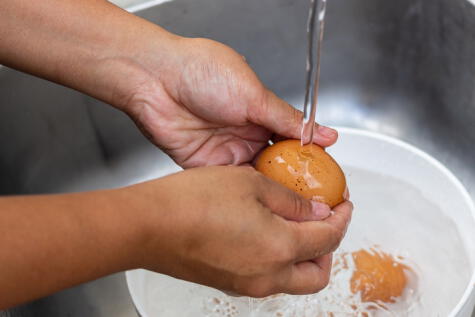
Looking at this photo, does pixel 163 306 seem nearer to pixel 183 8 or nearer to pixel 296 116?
pixel 296 116

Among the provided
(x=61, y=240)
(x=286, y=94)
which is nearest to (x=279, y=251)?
(x=61, y=240)

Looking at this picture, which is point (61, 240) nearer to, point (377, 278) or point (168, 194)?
point (168, 194)

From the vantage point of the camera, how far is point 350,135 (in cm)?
105

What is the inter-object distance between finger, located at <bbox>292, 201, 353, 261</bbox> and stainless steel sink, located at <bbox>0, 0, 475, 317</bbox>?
45 cm

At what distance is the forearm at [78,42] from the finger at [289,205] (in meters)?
0.28

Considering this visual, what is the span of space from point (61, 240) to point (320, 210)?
31 cm

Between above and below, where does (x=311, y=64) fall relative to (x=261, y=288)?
above

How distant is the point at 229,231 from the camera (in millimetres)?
558

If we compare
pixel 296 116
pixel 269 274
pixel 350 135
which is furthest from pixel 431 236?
pixel 269 274

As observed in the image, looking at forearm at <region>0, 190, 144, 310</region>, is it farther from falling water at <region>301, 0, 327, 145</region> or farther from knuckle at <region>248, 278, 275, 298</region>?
falling water at <region>301, 0, 327, 145</region>

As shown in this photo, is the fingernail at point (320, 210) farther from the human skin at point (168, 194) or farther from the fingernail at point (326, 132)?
the fingernail at point (326, 132)

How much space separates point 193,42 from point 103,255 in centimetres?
39

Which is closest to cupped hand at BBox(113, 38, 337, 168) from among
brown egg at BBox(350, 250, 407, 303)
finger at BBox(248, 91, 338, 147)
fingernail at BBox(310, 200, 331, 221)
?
finger at BBox(248, 91, 338, 147)

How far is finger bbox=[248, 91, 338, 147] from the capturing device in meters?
0.77
